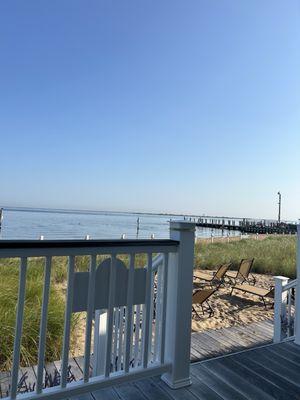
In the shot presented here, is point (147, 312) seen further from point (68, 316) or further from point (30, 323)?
point (30, 323)

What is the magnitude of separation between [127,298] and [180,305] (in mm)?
413

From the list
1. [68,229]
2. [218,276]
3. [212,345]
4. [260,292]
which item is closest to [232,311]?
[260,292]

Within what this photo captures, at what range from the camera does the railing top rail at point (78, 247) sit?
1754 mm

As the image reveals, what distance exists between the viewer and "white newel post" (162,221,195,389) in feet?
7.72

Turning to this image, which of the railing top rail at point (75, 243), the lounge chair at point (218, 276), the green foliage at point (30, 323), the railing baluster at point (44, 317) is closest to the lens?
the railing top rail at point (75, 243)

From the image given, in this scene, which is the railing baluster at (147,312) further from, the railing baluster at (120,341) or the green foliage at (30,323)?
the green foliage at (30,323)

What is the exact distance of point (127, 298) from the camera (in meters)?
2.21

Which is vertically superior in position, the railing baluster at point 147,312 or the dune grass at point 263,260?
the railing baluster at point 147,312

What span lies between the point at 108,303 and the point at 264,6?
5.91 metres

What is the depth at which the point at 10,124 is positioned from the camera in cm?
1538

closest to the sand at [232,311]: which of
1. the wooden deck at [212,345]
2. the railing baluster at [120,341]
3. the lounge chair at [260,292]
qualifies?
the lounge chair at [260,292]

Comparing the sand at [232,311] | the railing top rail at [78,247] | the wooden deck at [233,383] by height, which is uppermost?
the railing top rail at [78,247]

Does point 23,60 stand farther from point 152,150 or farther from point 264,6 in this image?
point 152,150

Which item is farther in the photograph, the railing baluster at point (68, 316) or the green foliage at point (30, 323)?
the green foliage at point (30, 323)
